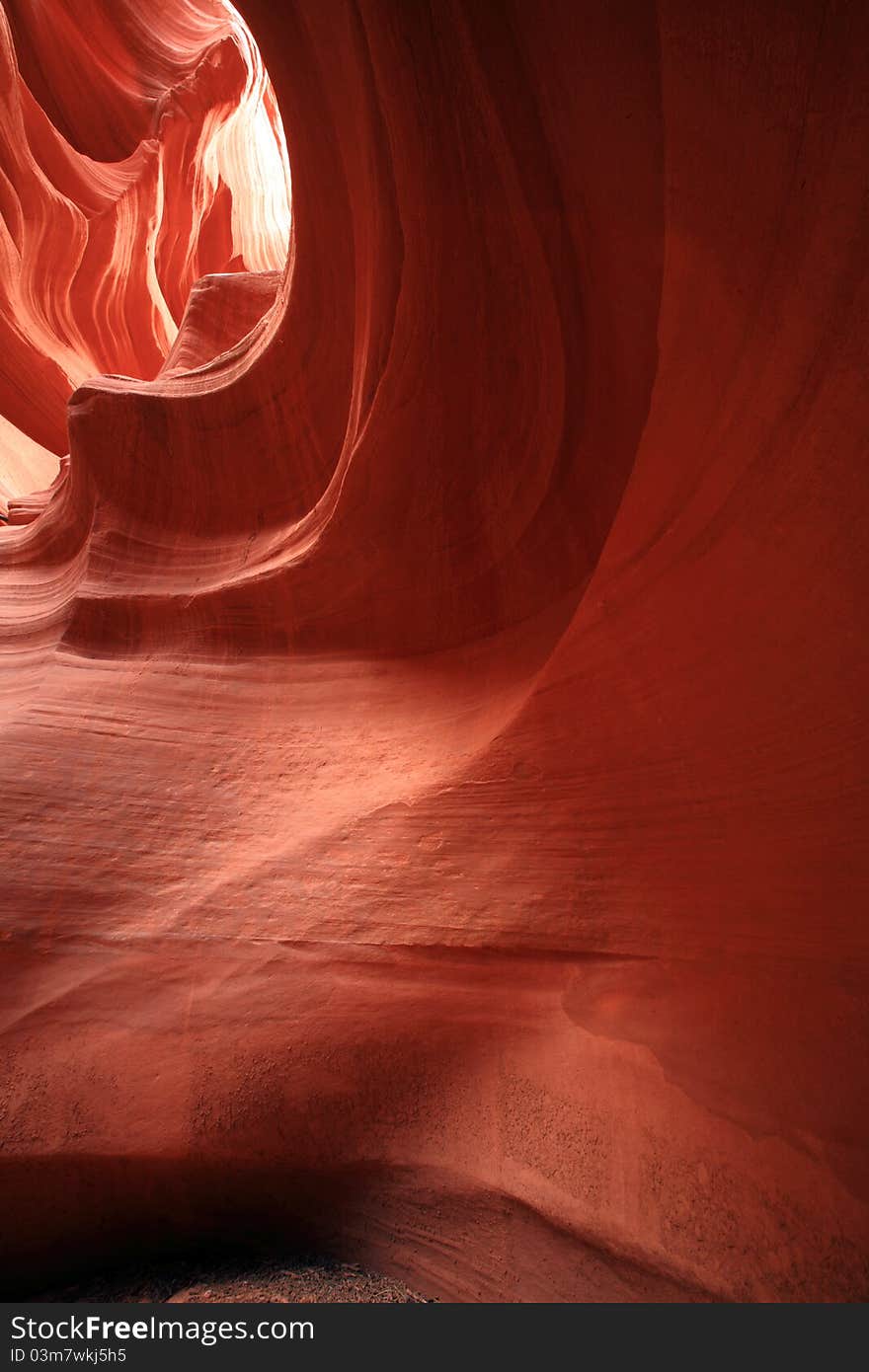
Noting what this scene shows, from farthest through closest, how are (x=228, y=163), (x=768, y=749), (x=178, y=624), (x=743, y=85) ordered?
1. (x=228, y=163)
2. (x=178, y=624)
3. (x=768, y=749)
4. (x=743, y=85)

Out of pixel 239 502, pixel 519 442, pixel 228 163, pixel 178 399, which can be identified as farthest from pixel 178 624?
pixel 228 163

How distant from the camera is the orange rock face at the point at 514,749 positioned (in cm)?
126

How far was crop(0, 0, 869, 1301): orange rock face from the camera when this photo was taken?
1.26 m

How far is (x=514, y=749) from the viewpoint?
67.8 inches

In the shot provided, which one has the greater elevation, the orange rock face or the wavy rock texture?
the wavy rock texture

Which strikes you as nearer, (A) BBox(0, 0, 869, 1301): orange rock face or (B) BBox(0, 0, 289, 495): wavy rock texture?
(A) BBox(0, 0, 869, 1301): orange rock face

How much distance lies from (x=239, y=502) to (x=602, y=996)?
217cm

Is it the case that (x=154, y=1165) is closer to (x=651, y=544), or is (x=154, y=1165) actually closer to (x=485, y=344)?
(x=651, y=544)

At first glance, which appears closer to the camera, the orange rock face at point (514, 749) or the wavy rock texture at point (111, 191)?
the orange rock face at point (514, 749)

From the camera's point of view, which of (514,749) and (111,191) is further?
(111,191)

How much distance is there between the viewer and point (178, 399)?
2.78m

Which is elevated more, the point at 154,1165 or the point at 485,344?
the point at 485,344

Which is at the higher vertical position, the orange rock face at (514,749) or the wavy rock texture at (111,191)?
the wavy rock texture at (111,191)

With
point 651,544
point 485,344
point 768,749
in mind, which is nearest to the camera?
point 768,749
